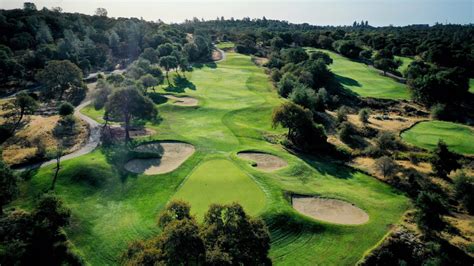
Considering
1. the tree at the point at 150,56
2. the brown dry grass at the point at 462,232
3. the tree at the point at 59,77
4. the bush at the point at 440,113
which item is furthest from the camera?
the tree at the point at 150,56

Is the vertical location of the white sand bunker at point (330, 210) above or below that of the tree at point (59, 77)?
below

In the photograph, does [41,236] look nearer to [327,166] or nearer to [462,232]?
[327,166]

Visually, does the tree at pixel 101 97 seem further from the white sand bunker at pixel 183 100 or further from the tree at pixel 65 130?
the white sand bunker at pixel 183 100

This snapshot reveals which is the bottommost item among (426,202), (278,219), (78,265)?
(78,265)

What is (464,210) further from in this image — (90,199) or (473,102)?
(473,102)

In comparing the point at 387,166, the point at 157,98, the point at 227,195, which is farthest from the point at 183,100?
the point at 387,166

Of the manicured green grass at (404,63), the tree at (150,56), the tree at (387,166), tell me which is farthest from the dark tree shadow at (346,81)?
the tree at (387,166)

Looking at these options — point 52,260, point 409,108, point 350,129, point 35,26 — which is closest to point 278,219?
point 52,260
